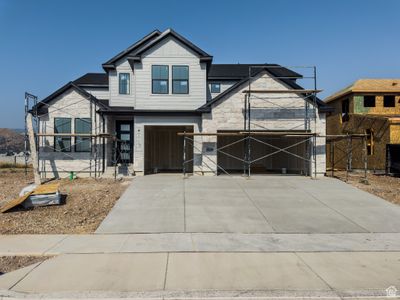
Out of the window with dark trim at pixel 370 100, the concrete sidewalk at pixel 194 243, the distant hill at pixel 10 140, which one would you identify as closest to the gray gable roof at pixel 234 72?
the window with dark trim at pixel 370 100

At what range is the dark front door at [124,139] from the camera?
801 inches

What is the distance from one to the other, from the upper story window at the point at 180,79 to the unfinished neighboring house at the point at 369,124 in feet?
32.8

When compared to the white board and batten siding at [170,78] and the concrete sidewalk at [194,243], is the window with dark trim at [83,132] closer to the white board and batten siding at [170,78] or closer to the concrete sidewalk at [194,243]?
the white board and batten siding at [170,78]

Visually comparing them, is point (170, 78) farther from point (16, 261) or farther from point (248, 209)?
point (16, 261)

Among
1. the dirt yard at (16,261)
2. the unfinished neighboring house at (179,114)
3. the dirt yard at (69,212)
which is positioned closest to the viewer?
the dirt yard at (16,261)

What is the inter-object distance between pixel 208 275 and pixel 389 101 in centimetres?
2524

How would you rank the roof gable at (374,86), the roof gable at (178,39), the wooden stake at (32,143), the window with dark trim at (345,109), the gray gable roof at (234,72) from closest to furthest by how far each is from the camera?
1. the wooden stake at (32,143)
2. the roof gable at (178,39)
3. the gray gable roof at (234,72)
4. the roof gable at (374,86)
5. the window with dark trim at (345,109)

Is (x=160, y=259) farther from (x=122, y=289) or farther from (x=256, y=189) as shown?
(x=256, y=189)

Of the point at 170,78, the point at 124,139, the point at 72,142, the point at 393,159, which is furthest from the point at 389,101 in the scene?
the point at 72,142

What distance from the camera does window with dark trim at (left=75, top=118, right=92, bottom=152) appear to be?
61.2 feet

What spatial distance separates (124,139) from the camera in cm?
2042

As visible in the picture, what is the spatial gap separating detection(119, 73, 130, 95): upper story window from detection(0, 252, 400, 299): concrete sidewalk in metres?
15.1

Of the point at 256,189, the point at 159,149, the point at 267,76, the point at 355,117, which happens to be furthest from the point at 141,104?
the point at 355,117

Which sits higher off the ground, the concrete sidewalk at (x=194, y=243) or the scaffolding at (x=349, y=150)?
the scaffolding at (x=349, y=150)
